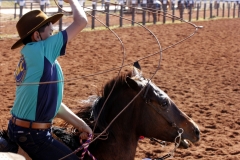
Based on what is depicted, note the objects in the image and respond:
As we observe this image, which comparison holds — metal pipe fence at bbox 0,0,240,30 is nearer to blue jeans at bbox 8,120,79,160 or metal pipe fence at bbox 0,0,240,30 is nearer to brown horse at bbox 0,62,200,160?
brown horse at bbox 0,62,200,160

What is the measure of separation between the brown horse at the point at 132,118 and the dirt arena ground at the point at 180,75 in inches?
9.9

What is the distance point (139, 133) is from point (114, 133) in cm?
23

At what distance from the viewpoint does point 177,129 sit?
433 centimetres

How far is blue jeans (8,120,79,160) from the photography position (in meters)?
3.70

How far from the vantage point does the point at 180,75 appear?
12.3 m

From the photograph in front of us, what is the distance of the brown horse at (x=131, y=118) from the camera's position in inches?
168

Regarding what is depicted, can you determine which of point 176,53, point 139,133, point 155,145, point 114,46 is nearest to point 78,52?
point 114,46

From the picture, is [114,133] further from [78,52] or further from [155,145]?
[78,52]

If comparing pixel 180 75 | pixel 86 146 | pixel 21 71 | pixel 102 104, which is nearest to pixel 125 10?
pixel 180 75

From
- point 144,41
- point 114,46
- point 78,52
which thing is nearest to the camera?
point 78,52

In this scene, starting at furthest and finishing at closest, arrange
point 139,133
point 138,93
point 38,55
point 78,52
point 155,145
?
point 78,52, point 155,145, point 139,133, point 138,93, point 38,55

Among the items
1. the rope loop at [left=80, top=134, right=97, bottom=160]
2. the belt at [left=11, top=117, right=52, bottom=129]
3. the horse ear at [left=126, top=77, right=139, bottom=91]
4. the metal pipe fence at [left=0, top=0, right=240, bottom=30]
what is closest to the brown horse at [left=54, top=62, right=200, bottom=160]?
the horse ear at [left=126, top=77, right=139, bottom=91]

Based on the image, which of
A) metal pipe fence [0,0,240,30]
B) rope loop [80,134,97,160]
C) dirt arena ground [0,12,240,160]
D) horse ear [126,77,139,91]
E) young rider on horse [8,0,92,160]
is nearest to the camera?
young rider on horse [8,0,92,160]

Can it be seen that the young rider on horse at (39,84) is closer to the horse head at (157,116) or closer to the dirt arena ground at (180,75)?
the dirt arena ground at (180,75)
